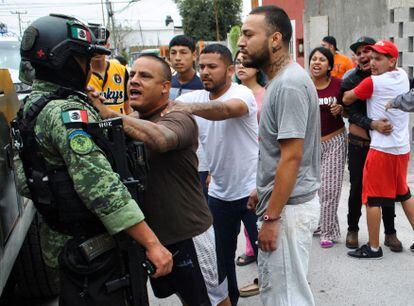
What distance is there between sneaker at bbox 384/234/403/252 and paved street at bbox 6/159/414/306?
0.14 feet

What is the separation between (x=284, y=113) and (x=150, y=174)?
73 centimetres

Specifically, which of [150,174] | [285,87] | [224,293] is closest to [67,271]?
[150,174]

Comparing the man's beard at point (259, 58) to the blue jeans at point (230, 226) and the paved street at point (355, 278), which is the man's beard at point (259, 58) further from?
the paved street at point (355, 278)

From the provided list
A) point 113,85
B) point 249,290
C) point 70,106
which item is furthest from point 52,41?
point 113,85

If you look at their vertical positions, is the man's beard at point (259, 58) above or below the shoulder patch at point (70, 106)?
above

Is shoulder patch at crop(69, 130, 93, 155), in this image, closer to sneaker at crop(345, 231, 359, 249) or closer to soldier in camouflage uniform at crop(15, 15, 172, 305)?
soldier in camouflage uniform at crop(15, 15, 172, 305)

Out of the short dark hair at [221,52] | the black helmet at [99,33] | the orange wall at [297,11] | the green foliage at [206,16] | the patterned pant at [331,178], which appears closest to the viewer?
the black helmet at [99,33]

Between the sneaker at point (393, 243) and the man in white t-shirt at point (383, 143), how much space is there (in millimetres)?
183

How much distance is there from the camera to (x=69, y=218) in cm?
191

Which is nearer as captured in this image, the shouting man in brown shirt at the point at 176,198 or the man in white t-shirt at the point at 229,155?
the shouting man in brown shirt at the point at 176,198

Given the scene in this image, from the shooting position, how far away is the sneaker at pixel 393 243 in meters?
4.09

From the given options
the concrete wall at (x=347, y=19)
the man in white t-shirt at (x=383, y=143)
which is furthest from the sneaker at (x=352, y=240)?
the concrete wall at (x=347, y=19)

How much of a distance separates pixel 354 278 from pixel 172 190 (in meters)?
2.05

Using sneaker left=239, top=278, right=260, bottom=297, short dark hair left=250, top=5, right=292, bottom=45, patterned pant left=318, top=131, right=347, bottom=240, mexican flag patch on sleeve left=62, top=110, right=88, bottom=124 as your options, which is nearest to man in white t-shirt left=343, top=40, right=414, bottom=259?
patterned pant left=318, top=131, right=347, bottom=240
